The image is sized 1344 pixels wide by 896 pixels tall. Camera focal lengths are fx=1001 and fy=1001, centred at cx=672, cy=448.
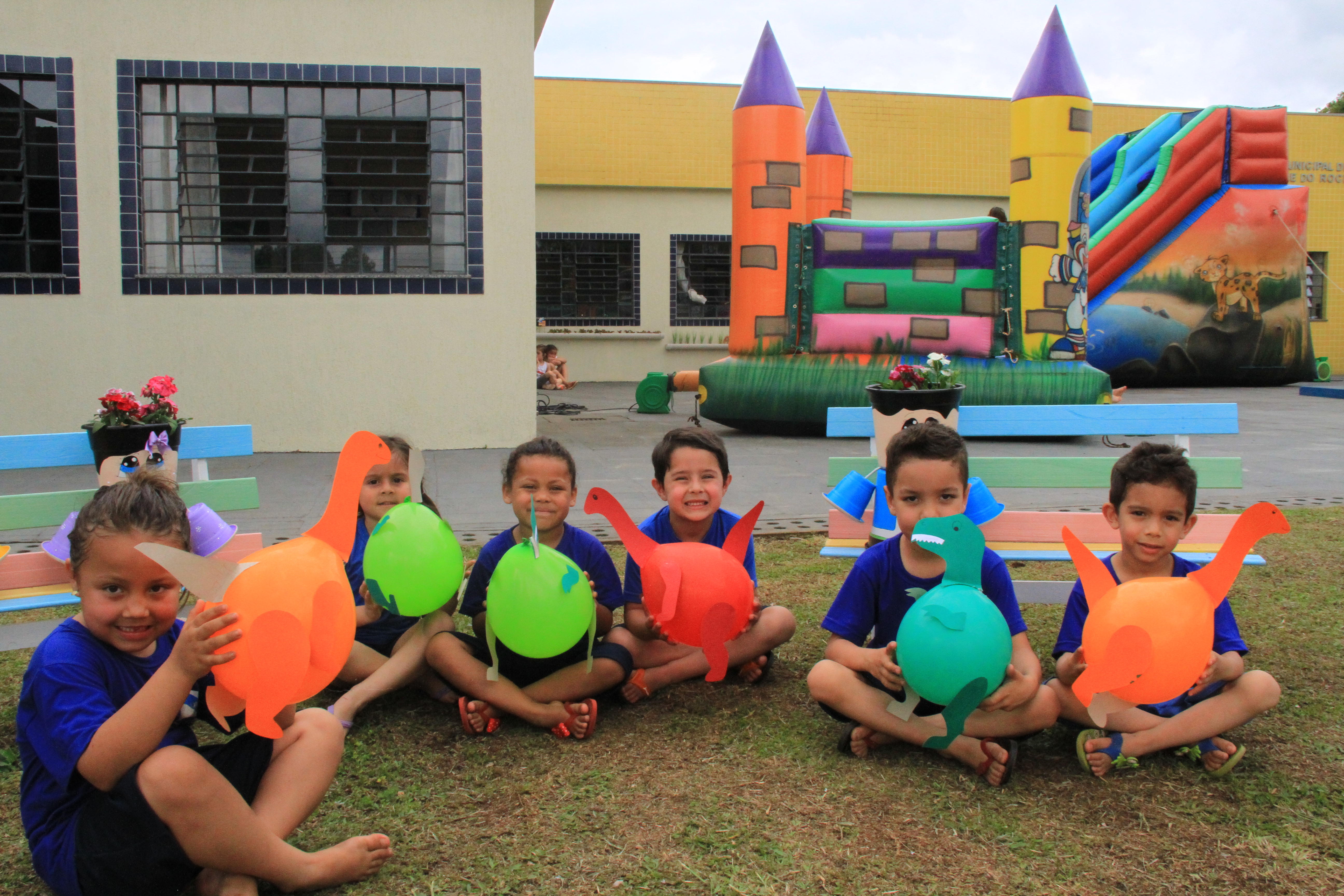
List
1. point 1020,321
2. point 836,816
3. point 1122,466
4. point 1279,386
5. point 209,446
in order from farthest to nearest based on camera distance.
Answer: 1. point 1279,386
2. point 1020,321
3. point 209,446
4. point 1122,466
5. point 836,816

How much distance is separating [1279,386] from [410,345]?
15911 millimetres

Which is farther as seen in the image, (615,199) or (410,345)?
(615,199)

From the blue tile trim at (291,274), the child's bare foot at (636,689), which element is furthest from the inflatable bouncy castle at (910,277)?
the child's bare foot at (636,689)

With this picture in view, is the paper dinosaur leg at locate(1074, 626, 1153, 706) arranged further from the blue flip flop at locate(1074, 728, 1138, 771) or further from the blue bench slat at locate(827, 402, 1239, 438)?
the blue bench slat at locate(827, 402, 1239, 438)

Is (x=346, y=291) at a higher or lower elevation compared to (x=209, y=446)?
higher

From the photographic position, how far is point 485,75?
8.61 metres

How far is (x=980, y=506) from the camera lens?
10.3 ft

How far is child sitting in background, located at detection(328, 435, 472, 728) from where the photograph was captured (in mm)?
2889

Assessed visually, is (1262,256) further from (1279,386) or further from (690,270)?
(690,270)

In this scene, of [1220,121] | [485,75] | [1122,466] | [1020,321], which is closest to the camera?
[1122,466]

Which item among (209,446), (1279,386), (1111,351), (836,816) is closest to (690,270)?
(1111,351)

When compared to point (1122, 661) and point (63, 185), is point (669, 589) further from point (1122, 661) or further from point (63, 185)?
point (63, 185)

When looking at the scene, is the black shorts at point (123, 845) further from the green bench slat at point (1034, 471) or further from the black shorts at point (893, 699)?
the green bench slat at point (1034, 471)

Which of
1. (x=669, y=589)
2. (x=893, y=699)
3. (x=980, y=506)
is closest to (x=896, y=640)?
(x=893, y=699)
